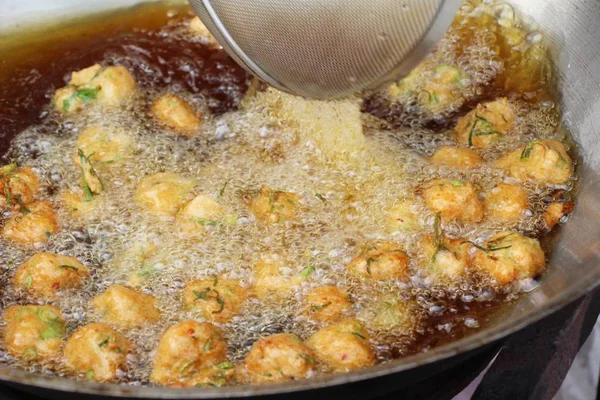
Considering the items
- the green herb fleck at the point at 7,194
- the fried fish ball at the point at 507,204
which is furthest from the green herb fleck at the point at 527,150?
the green herb fleck at the point at 7,194

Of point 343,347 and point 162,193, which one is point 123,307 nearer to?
point 162,193

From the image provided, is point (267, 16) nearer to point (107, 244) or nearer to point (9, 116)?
point (107, 244)

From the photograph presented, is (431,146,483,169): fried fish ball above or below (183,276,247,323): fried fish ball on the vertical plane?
above

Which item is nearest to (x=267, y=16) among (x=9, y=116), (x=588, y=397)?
(x=9, y=116)

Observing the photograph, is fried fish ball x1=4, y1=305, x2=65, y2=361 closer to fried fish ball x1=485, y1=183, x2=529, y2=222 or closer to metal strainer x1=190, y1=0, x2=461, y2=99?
metal strainer x1=190, y1=0, x2=461, y2=99

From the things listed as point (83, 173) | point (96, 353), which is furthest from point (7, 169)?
point (96, 353)

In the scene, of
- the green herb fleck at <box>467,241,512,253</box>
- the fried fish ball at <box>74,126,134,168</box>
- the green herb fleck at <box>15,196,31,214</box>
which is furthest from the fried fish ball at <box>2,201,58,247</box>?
the green herb fleck at <box>467,241,512,253</box>

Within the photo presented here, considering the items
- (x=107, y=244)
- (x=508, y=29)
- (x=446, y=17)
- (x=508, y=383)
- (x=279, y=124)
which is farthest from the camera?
(x=508, y=29)
